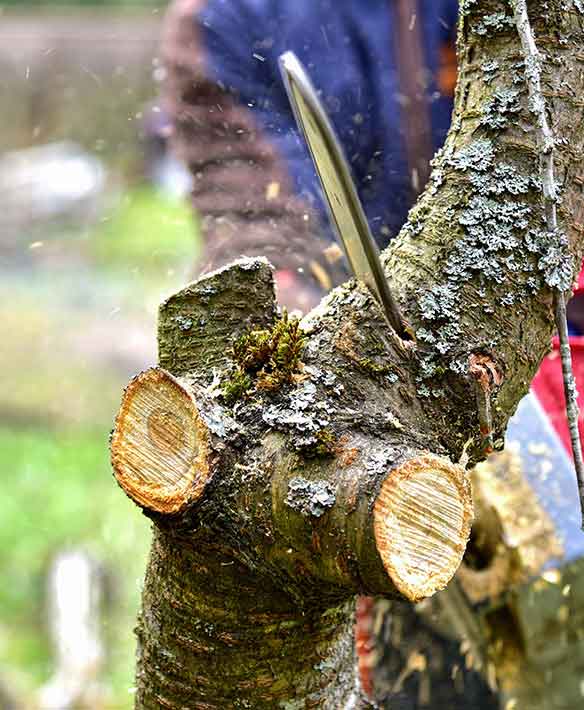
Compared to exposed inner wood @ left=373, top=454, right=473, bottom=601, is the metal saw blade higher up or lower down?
higher up

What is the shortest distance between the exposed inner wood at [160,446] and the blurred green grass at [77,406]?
1.53 feet

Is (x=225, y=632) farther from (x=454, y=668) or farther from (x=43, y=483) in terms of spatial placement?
(x=43, y=483)

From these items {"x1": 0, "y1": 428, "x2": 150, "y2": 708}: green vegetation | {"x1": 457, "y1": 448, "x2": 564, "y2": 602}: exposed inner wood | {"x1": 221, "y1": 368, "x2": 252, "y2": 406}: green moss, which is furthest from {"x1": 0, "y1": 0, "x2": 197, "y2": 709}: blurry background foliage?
{"x1": 457, "y1": 448, "x2": 564, "y2": 602}: exposed inner wood

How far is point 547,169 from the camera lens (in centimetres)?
74

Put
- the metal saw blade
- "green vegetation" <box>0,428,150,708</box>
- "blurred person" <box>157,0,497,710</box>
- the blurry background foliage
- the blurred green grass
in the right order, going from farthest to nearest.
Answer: the blurry background foliage
the blurred green grass
"green vegetation" <box>0,428,150,708</box>
"blurred person" <box>157,0,497,710</box>
the metal saw blade

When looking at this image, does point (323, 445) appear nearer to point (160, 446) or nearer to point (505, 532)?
point (160, 446)

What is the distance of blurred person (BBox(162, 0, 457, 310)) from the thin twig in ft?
2.57

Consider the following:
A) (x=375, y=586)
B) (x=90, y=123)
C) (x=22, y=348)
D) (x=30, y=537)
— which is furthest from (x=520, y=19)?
(x=90, y=123)

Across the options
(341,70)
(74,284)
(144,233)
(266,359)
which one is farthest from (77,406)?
(266,359)

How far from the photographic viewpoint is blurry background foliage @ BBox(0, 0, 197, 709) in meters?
2.98

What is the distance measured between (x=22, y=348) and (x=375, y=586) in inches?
188

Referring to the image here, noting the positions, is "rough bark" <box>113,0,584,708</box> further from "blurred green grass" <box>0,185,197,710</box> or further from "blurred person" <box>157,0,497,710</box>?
"blurred person" <box>157,0,497,710</box>

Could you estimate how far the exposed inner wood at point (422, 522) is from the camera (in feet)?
2.15

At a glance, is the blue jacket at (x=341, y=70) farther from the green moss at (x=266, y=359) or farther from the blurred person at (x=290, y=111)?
the green moss at (x=266, y=359)
